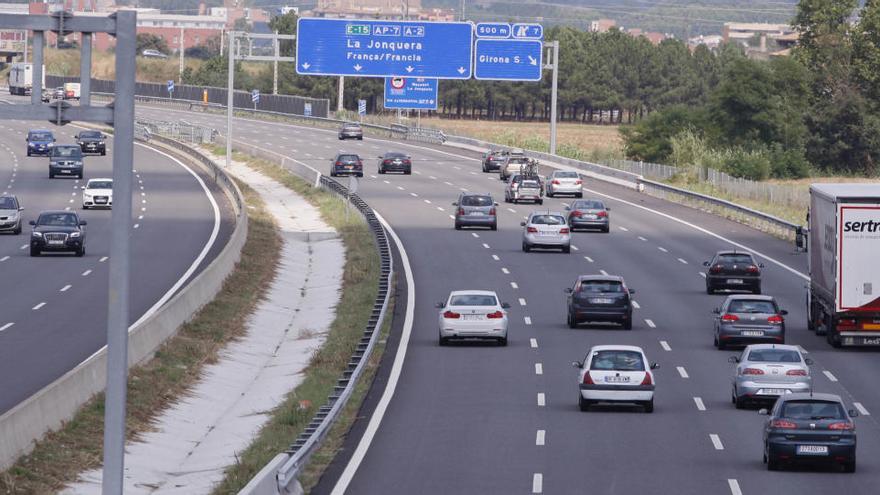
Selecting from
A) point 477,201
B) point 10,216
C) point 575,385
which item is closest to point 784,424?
point 575,385

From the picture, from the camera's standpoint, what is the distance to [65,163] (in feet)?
306

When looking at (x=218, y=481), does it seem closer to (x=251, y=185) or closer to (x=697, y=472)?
(x=697, y=472)

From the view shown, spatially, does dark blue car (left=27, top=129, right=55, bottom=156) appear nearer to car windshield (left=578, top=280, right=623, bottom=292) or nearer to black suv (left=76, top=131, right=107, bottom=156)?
black suv (left=76, top=131, right=107, bottom=156)

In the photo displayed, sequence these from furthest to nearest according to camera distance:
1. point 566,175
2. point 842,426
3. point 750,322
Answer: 1. point 566,175
2. point 750,322
3. point 842,426

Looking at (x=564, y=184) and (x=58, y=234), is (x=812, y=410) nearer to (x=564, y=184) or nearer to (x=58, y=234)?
(x=58, y=234)

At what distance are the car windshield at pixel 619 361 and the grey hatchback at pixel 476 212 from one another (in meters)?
38.9

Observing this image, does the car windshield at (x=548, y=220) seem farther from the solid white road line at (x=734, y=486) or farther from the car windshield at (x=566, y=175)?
the solid white road line at (x=734, y=486)

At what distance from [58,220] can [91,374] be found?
29.2 meters

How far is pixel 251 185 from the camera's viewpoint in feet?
322

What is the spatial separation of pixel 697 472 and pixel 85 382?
11972mm

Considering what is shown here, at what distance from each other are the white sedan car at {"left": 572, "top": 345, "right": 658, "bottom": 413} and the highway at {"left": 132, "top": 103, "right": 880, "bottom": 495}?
0.51m

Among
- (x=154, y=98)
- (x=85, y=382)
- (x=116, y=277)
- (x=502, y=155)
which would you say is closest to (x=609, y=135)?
(x=154, y=98)

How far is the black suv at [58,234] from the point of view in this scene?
5884cm

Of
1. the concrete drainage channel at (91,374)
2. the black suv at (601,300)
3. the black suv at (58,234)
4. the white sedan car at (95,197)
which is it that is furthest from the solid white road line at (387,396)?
the white sedan car at (95,197)
